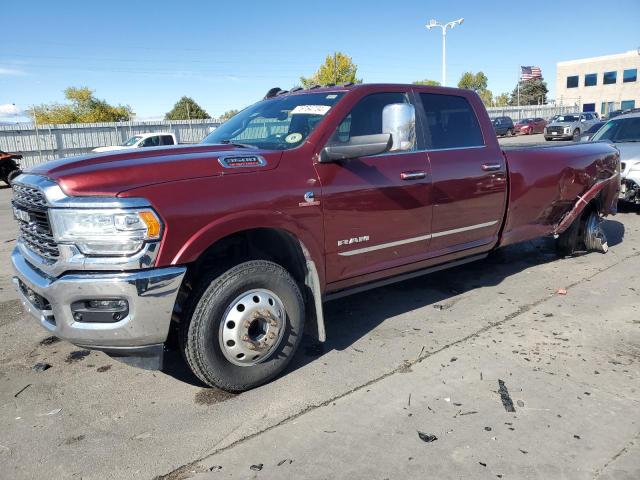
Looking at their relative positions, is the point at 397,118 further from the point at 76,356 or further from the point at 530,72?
the point at 530,72

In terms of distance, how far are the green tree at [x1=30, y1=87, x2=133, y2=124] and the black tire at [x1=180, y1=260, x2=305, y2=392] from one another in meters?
65.6

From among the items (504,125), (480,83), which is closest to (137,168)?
(504,125)

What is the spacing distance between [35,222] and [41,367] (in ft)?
3.91

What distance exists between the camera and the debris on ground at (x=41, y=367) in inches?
140

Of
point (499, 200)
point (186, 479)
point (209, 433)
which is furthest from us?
point (499, 200)

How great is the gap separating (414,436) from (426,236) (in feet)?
6.08

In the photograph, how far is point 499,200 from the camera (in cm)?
476

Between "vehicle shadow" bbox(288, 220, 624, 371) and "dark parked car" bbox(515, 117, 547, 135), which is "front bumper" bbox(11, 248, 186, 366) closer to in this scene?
"vehicle shadow" bbox(288, 220, 624, 371)

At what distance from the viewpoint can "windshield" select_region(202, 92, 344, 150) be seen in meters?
3.63

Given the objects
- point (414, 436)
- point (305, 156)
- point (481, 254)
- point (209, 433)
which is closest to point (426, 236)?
point (481, 254)

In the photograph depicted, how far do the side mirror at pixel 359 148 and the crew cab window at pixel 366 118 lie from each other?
0.86ft

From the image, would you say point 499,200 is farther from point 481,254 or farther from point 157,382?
point 157,382

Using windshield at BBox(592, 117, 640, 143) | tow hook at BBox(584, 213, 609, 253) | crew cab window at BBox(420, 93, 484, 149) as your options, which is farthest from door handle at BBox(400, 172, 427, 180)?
windshield at BBox(592, 117, 640, 143)

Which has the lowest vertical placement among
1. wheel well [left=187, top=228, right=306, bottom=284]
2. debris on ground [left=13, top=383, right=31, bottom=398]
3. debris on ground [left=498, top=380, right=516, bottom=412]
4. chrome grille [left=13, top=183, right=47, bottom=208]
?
debris on ground [left=498, top=380, right=516, bottom=412]
